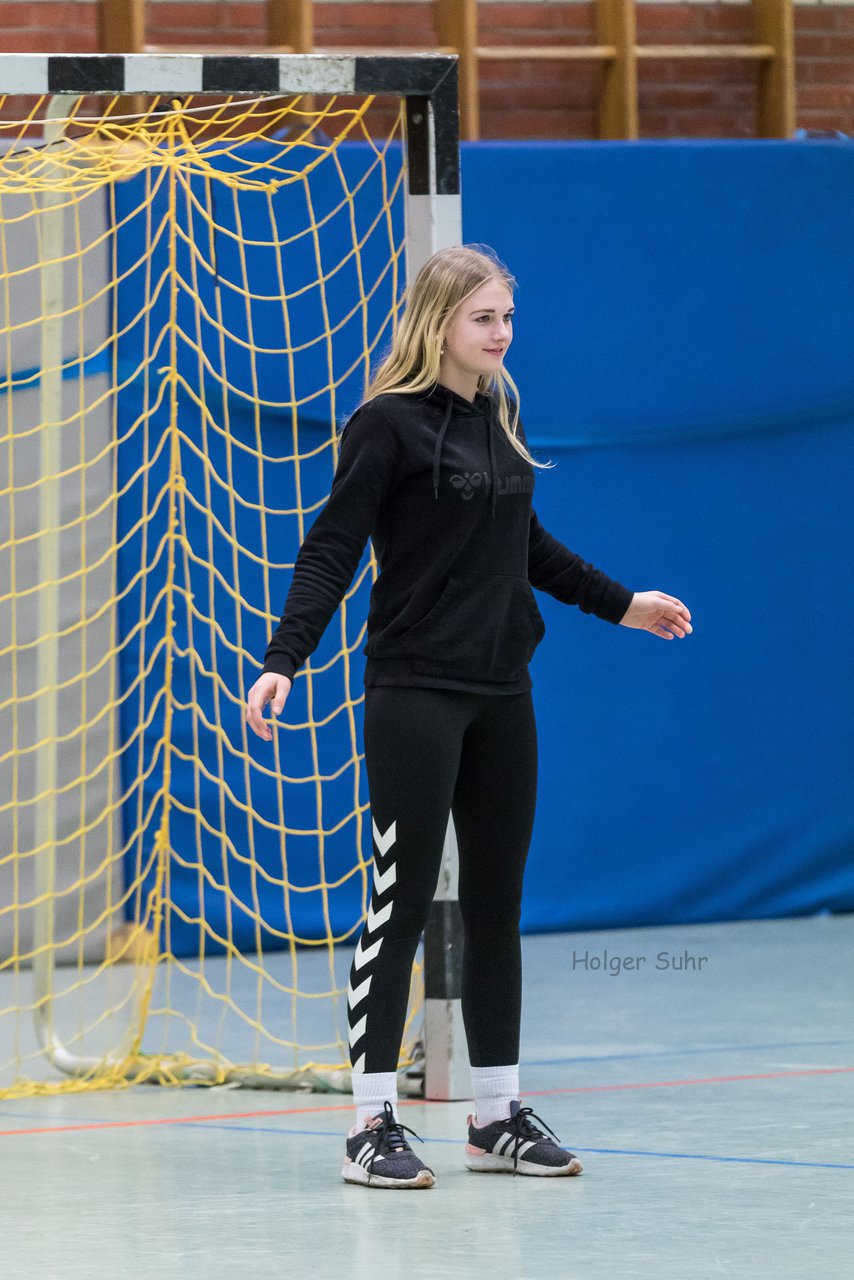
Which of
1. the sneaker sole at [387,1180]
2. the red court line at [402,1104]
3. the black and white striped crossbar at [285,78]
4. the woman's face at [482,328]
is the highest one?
the black and white striped crossbar at [285,78]

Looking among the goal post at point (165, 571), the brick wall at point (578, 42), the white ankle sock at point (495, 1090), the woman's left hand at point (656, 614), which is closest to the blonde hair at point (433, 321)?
the woman's left hand at point (656, 614)

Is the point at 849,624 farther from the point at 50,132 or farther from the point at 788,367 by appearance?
the point at 50,132

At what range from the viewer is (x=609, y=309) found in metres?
6.02

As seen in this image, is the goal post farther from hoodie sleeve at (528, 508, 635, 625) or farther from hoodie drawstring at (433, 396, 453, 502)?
hoodie drawstring at (433, 396, 453, 502)

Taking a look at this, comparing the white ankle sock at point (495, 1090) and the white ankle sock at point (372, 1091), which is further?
the white ankle sock at point (495, 1090)

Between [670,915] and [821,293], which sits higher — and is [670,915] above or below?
below

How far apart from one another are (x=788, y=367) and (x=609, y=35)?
1.25 meters

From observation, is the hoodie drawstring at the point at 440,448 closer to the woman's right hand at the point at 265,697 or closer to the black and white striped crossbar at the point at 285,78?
the woman's right hand at the point at 265,697

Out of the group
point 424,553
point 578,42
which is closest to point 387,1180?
point 424,553

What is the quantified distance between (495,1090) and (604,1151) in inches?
9.6

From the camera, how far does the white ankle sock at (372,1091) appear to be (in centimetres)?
288

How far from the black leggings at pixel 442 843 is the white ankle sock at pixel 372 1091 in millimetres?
12

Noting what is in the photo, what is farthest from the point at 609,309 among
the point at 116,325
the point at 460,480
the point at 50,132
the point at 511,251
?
the point at 460,480

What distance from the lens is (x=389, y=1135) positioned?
2861 millimetres
